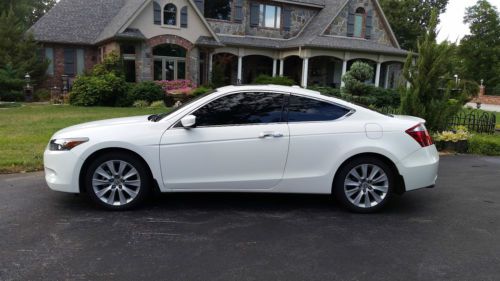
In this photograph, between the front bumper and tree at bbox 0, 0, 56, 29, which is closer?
the front bumper

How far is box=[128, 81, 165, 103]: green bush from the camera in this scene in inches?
789

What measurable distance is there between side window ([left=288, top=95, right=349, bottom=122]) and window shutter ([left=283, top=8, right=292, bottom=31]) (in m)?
24.9

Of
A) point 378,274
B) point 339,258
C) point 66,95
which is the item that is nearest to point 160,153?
point 339,258

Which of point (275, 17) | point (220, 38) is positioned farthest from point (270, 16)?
point (220, 38)

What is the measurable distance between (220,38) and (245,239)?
901 inches

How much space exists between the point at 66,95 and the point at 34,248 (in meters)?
18.7

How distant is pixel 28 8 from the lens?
4291cm

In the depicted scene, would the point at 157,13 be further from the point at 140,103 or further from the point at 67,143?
the point at 67,143

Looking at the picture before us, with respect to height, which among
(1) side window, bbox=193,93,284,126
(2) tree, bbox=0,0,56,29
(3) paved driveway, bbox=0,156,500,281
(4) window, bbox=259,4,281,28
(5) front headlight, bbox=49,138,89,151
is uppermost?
(2) tree, bbox=0,0,56,29

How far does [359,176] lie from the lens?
5.32 meters

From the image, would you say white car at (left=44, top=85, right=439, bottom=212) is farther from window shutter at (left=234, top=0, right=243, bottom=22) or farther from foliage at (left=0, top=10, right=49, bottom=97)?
window shutter at (left=234, top=0, right=243, bottom=22)

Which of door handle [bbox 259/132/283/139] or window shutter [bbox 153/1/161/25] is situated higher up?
window shutter [bbox 153/1/161/25]

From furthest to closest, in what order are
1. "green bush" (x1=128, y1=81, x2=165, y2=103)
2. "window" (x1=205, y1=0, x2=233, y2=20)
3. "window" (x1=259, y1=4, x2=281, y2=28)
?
1. "window" (x1=259, y1=4, x2=281, y2=28)
2. "window" (x1=205, y1=0, x2=233, y2=20)
3. "green bush" (x1=128, y1=81, x2=165, y2=103)

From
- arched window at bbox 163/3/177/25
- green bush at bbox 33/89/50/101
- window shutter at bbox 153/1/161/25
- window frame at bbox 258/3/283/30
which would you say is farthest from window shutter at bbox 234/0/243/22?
green bush at bbox 33/89/50/101
